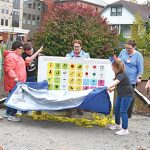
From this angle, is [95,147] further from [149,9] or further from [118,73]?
[149,9]

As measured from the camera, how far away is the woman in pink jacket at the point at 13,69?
29.4 feet

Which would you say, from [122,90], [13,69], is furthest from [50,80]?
[122,90]

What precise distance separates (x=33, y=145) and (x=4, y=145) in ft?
1.51

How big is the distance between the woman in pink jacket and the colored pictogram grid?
675mm

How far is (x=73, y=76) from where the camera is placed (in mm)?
9523

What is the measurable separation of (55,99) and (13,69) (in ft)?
4.04

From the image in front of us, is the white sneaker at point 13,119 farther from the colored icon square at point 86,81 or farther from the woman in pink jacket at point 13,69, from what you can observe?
the colored icon square at point 86,81

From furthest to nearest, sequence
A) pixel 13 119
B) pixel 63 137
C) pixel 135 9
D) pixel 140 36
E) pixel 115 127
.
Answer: pixel 135 9, pixel 140 36, pixel 13 119, pixel 115 127, pixel 63 137

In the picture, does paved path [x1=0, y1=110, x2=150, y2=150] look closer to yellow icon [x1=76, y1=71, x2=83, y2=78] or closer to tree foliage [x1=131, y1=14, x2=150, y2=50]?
yellow icon [x1=76, y1=71, x2=83, y2=78]

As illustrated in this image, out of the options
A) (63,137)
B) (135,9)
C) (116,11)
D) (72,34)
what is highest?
(135,9)

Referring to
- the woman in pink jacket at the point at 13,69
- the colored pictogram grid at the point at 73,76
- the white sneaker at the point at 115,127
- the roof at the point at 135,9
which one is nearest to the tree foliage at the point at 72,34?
the colored pictogram grid at the point at 73,76

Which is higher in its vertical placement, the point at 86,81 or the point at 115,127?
the point at 86,81

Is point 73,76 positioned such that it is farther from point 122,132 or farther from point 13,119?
point 122,132

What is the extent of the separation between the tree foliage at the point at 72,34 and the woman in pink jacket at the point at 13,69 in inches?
219
